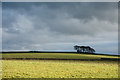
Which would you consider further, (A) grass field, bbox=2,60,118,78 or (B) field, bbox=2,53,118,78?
(B) field, bbox=2,53,118,78

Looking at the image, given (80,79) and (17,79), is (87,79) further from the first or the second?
(17,79)

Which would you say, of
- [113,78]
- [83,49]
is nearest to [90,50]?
[83,49]

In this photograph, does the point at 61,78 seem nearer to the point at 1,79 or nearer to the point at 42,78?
the point at 42,78

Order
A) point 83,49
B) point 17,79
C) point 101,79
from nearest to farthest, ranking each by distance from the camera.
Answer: point 17,79 < point 101,79 < point 83,49

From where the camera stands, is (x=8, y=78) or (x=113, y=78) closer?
(x=8, y=78)

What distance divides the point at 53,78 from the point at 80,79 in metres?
3.46

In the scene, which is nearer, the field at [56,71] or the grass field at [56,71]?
the grass field at [56,71]

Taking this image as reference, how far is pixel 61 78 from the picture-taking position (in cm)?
2153

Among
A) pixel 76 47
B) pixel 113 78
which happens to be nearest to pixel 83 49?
pixel 76 47

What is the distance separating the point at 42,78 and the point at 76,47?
12634 cm

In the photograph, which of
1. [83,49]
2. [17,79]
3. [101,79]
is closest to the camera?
[17,79]

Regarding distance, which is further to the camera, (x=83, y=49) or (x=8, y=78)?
(x=83, y=49)

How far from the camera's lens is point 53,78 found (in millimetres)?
21516

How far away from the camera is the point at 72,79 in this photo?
21.2m
